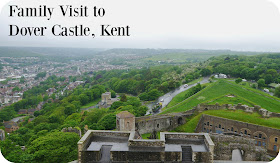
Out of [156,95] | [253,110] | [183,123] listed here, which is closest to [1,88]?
[156,95]

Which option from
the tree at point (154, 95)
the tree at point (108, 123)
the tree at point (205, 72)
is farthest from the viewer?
the tree at point (205, 72)

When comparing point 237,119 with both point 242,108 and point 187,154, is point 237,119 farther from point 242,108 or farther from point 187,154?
point 187,154

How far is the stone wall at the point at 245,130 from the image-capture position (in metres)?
24.8

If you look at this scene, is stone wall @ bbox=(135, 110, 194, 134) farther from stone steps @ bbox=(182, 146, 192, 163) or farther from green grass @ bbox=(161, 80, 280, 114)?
stone steps @ bbox=(182, 146, 192, 163)

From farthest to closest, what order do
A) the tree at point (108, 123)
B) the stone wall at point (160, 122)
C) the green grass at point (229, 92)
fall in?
the green grass at point (229, 92), the tree at point (108, 123), the stone wall at point (160, 122)

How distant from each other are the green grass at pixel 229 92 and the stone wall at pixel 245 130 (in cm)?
791

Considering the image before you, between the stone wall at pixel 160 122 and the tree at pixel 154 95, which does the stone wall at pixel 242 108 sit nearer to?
the stone wall at pixel 160 122

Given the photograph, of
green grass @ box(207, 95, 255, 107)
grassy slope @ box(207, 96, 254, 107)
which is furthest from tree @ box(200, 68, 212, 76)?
grassy slope @ box(207, 96, 254, 107)

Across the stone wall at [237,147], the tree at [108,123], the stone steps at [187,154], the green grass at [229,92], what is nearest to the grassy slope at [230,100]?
the green grass at [229,92]

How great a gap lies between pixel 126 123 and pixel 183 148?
1554cm

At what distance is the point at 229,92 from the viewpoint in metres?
40.3

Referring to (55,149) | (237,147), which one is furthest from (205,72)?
(55,149)

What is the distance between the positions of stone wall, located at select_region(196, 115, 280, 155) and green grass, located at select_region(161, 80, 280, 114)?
791cm

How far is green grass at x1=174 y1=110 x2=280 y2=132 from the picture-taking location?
25936 millimetres
